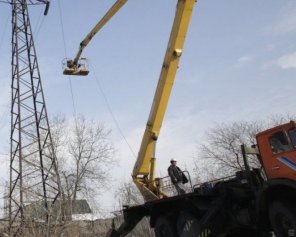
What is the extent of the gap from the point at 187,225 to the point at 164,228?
1.62 metres

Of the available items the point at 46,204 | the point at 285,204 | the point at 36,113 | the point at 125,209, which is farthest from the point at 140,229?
the point at 285,204

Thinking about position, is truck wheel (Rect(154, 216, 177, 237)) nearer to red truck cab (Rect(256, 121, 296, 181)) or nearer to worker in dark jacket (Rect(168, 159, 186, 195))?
worker in dark jacket (Rect(168, 159, 186, 195))

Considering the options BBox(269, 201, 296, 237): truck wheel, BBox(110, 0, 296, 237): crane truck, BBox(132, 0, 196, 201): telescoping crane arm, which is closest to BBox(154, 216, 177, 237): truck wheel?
BBox(110, 0, 296, 237): crane truck

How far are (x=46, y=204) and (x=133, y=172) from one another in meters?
8.81

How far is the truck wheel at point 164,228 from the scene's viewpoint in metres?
12.7

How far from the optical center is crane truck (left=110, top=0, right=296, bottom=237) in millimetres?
9203

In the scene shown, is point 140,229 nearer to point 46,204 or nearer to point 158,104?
point 46,204

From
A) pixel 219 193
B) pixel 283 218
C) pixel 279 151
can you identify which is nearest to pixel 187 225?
pixel 219 193

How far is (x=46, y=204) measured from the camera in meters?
21.5

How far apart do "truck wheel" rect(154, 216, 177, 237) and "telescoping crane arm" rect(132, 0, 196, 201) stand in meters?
0.80

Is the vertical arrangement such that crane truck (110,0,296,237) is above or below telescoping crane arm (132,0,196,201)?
below

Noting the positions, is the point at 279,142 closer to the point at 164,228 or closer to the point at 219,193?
the point at 219,193

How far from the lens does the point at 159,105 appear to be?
13820 millimetres

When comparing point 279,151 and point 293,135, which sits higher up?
point 293,135
